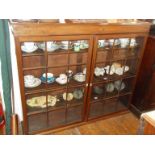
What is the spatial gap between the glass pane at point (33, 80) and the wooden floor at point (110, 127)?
24.5 inches

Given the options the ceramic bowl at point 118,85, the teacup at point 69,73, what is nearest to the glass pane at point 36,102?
the teacup at point 69,73

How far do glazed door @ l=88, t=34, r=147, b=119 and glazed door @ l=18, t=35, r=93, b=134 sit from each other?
126 millimetres

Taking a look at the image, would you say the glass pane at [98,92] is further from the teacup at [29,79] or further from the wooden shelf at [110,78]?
the teacup at [29,79]

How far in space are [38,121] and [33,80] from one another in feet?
1.81

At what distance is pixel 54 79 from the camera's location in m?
1.95

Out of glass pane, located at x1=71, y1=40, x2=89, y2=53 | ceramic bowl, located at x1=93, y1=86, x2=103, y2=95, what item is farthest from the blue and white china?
ceramic bowl, located at x1=93, y1=86, x2=103, y2=95

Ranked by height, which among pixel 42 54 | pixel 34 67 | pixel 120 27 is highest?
pixel 120 27

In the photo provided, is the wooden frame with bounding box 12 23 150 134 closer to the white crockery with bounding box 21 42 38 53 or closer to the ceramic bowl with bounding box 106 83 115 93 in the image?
the white crockery with bounding box 21 42 38 53

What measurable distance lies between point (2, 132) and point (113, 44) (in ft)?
4.74

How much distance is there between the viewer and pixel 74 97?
2.13 meters

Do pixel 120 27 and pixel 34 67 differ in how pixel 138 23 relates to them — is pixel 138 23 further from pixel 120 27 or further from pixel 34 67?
pixel 34 67

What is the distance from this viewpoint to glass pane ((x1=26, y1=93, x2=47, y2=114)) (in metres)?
1.93

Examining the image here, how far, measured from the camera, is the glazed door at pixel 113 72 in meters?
1.98
